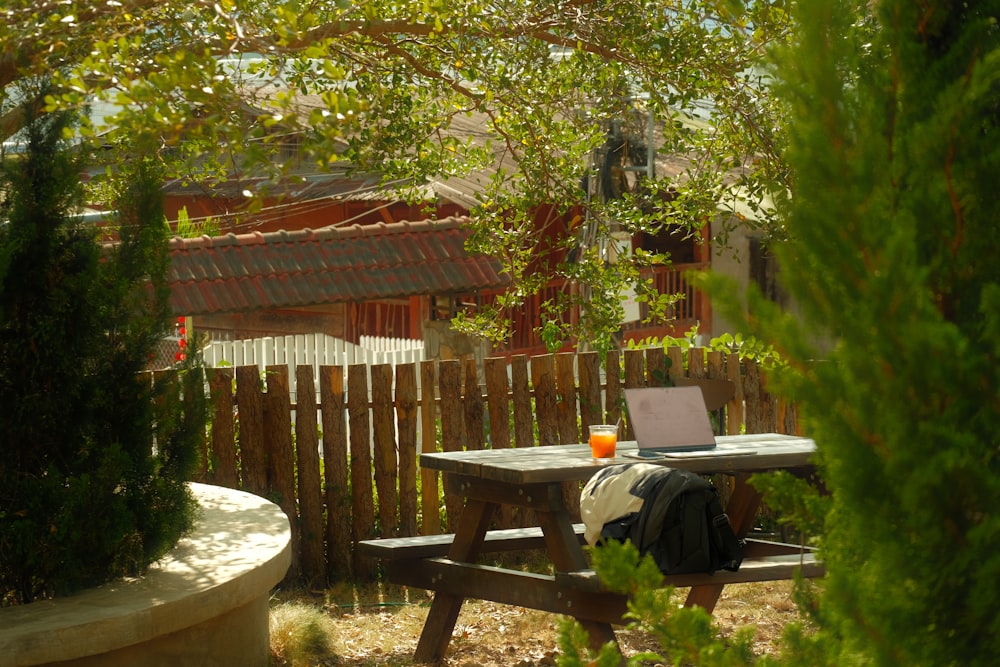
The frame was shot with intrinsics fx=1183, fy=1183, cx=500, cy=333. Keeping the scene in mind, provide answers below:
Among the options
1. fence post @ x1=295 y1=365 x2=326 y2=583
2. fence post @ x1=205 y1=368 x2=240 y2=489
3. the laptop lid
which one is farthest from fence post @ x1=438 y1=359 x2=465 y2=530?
the laptop lid

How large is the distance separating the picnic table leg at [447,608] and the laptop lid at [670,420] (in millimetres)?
779

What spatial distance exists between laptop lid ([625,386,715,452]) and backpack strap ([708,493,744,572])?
0.57 meters

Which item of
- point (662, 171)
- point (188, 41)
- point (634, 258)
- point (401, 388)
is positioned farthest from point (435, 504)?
point (662, 171)

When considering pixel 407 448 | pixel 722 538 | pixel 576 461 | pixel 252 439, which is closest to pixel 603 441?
pixel 576 461

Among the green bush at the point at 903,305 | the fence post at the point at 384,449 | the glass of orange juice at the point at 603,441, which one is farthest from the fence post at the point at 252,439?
the green bush at the point at 903,305

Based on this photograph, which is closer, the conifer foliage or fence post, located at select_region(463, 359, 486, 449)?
the conifer foliage

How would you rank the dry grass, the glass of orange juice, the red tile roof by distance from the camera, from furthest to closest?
1. the red tile roof
2. the dry grass
3. the glass of orange juice

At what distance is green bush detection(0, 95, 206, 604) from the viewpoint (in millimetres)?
4224

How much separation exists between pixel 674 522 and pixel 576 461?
0.54 meters

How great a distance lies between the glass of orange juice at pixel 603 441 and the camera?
5172mm

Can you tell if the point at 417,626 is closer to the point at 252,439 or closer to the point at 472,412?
the point at 252,439

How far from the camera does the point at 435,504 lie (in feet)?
24.0

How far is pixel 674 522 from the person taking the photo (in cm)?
477

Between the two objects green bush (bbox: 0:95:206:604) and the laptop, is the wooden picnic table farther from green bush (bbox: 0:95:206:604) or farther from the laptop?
green bush (bbox: 0:95:206:604)
